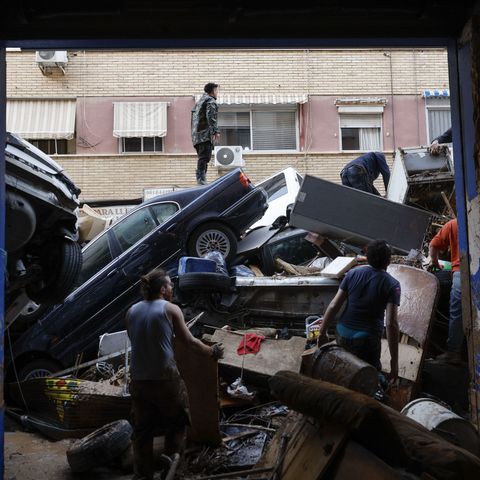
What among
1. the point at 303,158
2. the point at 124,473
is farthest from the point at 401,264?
the point at 303,158

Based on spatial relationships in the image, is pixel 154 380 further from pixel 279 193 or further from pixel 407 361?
pixel 279 193

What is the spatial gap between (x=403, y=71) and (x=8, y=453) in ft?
50.8

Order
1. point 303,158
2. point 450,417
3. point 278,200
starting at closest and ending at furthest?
point 450,417, point 278,200, point 303,158

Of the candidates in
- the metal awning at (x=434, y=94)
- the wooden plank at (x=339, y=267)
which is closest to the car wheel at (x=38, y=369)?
the wooden plank at (x=339, y=267)

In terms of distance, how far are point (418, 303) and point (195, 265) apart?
2965 millimetres

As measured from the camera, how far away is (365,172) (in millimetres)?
10297

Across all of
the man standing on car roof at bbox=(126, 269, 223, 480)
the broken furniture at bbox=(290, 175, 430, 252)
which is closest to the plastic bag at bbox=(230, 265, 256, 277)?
the broken furniture at bbox=(290, 175, 430, 252)

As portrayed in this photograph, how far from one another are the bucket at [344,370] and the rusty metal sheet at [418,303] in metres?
1.98

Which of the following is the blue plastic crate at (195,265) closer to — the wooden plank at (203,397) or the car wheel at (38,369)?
the car wheel at (38,369)

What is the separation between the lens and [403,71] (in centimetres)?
1827

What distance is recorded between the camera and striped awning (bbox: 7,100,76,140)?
58.3 feet

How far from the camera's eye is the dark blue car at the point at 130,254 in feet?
28.6

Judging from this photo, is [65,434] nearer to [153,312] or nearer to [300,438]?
[153,312]

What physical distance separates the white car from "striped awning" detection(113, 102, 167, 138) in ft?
20.0
